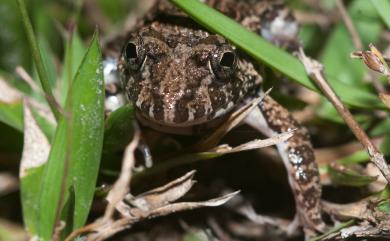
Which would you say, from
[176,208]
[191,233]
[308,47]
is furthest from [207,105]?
[308,47]

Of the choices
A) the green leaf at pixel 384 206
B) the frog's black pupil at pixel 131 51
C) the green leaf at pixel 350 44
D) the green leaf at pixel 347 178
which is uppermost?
the frog's black pupil at pixel 131 51

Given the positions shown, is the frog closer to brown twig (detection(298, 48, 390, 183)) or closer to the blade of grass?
brown twig (detection(298, 48, 390, 183))

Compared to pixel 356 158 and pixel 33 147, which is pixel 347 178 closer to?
pixel 356 158

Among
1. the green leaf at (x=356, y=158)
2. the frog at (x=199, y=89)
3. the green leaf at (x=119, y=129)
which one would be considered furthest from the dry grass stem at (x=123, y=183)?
the green leaf at (x=356, y=158)

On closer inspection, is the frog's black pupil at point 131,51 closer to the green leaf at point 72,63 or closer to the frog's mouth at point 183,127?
the frog's mouth at point 183,127

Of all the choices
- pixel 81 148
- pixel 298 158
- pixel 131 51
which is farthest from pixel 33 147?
pixel 298 158

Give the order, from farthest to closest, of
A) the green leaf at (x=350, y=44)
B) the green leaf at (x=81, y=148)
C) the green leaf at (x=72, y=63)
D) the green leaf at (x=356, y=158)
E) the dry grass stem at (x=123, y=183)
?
the green leaf at (x=350, y=44)
the green leaf at (x=72, y=63)
the green leaf at (x=356, y=158)
the dry grass stem at (x=123, y=183)
the green leaf at (x=81, y=148)

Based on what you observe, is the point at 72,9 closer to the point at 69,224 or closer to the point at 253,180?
the point at 253,180
